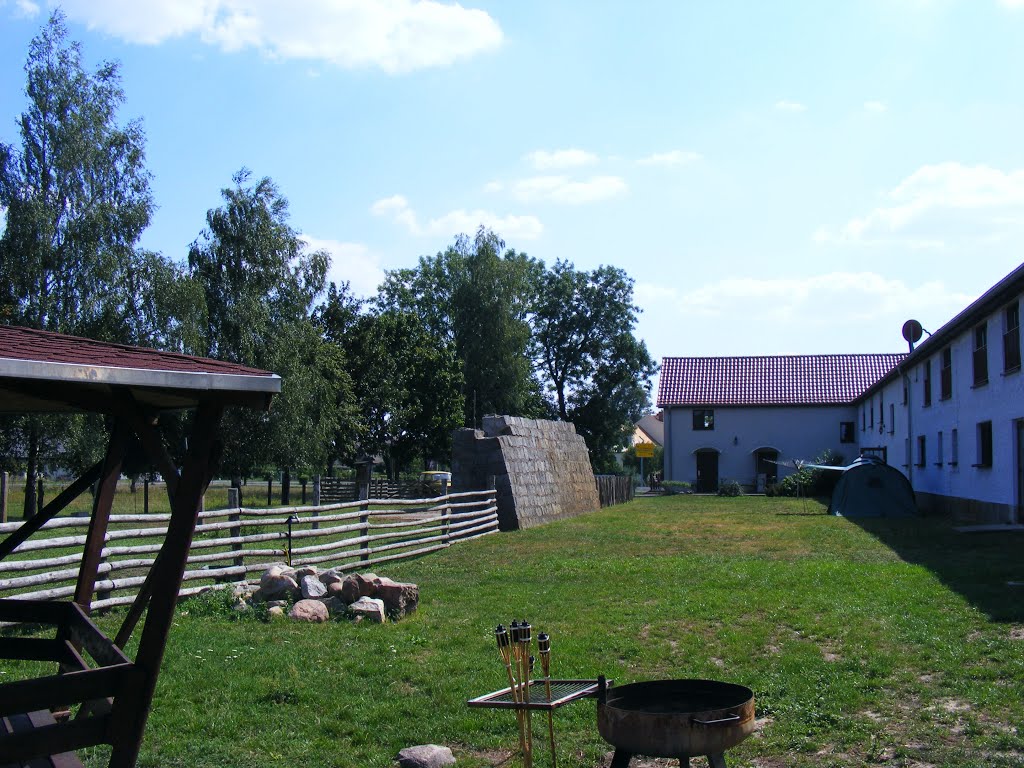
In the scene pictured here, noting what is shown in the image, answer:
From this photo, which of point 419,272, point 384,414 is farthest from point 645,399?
point 384,414

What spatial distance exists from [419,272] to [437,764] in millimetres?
58182

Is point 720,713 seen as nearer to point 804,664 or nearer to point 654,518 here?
point 804,664

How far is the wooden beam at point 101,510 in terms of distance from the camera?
4.82 m

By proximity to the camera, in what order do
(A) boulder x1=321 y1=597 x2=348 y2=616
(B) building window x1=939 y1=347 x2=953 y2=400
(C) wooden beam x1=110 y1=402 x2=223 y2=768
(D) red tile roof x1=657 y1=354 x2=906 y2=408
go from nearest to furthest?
(C) wooden beam x1=110 y1=402 x2=223 y2=768, (A) boulder x1=321 y1=597 x2=348 y2=616, (B) building window x1=939 y1=347 x2=953 y2=400, (D) red tile roof x1=657 y1=354 x2=906 y2=408

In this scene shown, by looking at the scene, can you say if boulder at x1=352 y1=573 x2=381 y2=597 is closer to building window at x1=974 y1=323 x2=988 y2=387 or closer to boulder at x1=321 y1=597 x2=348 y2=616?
boulder at x1=321 y1=597 x2=348 y2=616

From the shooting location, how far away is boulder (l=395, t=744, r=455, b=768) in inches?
225

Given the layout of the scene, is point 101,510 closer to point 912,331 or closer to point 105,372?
point 105,372

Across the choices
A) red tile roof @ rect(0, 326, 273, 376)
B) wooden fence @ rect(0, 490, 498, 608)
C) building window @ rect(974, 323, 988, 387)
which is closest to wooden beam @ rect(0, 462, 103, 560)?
red tile roof @ rect(0, 326, 273, 376)

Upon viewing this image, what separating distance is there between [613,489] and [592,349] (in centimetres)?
2682

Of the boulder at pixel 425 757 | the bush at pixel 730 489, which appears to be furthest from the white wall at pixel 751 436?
the boulder at pixel 425 757

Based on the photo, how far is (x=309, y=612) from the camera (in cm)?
1020

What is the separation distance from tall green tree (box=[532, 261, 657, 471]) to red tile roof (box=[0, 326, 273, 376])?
58749 millimetres

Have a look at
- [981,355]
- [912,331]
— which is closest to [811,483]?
[912,331]

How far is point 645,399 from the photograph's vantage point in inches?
2495
